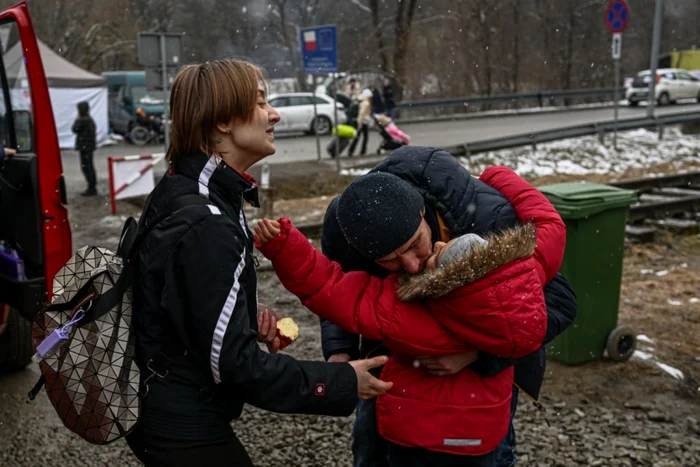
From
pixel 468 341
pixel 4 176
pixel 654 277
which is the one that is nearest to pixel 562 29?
pixel 654 277

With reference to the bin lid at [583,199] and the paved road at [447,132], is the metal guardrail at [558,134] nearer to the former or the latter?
the paved road at [447,132]

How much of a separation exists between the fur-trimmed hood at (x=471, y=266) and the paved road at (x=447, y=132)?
16341 mm

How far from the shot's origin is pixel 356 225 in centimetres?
208

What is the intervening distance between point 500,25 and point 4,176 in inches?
1302

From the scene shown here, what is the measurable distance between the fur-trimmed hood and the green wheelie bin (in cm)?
304

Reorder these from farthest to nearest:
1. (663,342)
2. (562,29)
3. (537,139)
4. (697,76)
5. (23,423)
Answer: (562,29), (697,76), (537,139), (663,342), (23,423)

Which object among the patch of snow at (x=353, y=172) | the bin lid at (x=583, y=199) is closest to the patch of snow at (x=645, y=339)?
the bin lid at (x=583, y=199)

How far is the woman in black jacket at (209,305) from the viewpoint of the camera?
6.40 ft

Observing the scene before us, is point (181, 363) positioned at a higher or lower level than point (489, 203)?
lower

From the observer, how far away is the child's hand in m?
2.23

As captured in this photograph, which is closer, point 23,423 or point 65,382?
point 65,382

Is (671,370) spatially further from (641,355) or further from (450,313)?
(450,313)

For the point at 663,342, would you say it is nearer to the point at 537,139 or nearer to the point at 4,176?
the point at 4,176

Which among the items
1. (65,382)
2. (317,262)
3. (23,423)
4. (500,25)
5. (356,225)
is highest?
(500,25)
